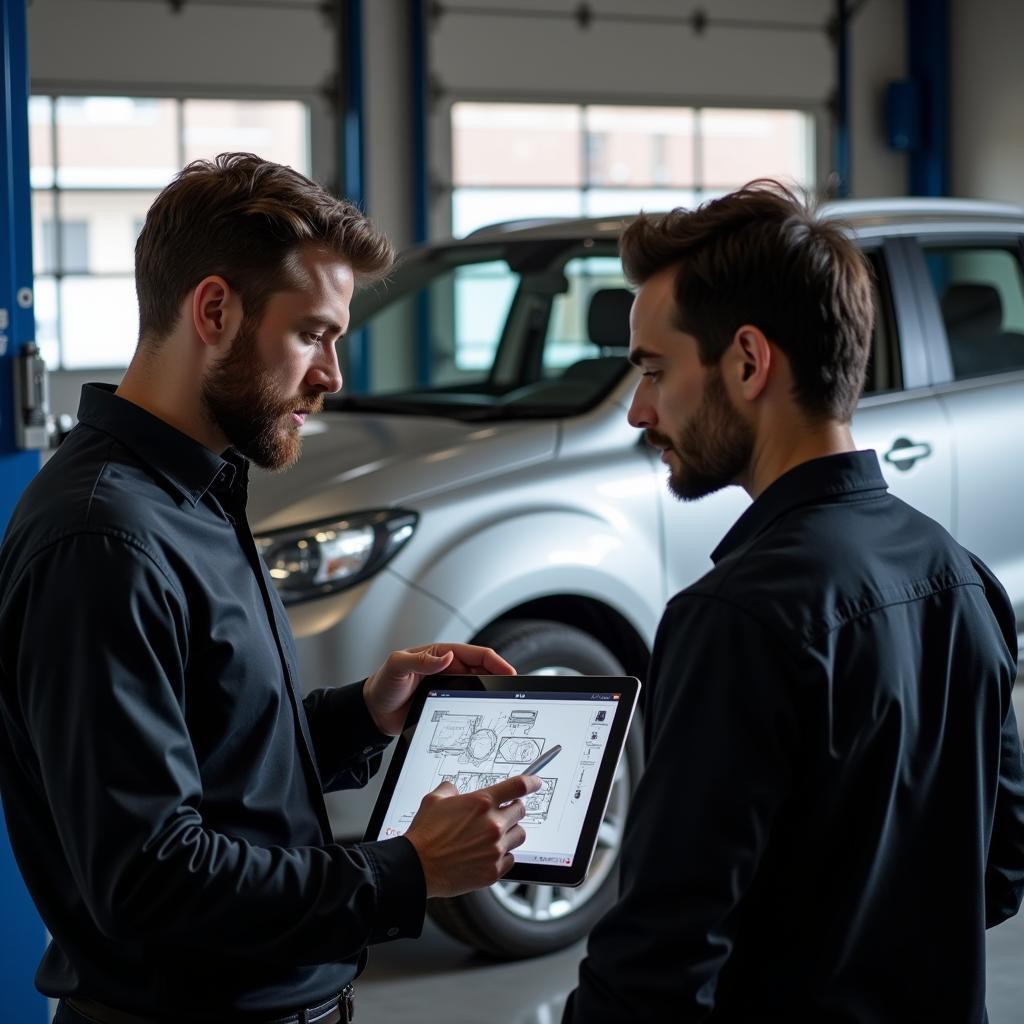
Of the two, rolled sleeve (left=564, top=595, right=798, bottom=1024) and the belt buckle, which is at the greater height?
rolled sleeve (left=564, top=595, right=798, bottom=1024)

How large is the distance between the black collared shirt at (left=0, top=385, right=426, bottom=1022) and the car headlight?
164 centimetres

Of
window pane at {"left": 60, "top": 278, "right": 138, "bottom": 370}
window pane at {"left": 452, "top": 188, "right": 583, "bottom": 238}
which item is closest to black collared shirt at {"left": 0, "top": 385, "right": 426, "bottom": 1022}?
window pane at {"left": 60, "top": 278, "right": 138, "bottom": 370}

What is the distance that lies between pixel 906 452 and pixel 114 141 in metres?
6.64

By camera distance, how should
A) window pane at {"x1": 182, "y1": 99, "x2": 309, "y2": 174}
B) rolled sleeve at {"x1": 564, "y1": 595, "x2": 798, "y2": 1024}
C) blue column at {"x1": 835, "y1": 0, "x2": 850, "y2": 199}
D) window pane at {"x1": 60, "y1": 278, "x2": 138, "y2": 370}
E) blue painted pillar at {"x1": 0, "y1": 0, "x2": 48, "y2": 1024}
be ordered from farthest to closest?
blue column at {"x1": 835, "y1": 0, "x2": 850, "y2": 199} → window pane at {"x1": 182, "y1": 99, "x2": 309, "y2": 174} → window pane at {"x1": 60, "y1": 278, "x2": 138, "y2": 370} → blue painted pillar at {"x1": 0, "y1": 0, "x2": 48, "y2": 1024} → rolled sleeve at {"x1": 564, "y1": 595, "x2": 798, "y2": 1024}

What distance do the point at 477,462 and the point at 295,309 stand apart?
1995 millimetres

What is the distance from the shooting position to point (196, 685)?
1592 mm

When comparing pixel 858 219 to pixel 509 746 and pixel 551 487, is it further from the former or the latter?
pixel 509 746

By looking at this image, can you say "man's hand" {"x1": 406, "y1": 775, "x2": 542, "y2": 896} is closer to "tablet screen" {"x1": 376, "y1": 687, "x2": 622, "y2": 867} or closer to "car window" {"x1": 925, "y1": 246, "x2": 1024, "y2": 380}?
"tablet screen" {"x1": 376, "y1": 687, "x2": 622, "y2": 867}

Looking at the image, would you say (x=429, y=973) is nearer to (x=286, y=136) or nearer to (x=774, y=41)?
(x=286, y=136)

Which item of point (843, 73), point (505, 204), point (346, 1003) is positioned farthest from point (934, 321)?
point (843, 73)

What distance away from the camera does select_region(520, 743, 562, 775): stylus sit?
74.1 inches

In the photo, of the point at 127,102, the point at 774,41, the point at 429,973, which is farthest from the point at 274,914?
the point at 774,41

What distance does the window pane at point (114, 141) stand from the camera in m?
9.25

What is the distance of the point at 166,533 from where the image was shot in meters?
1.56
